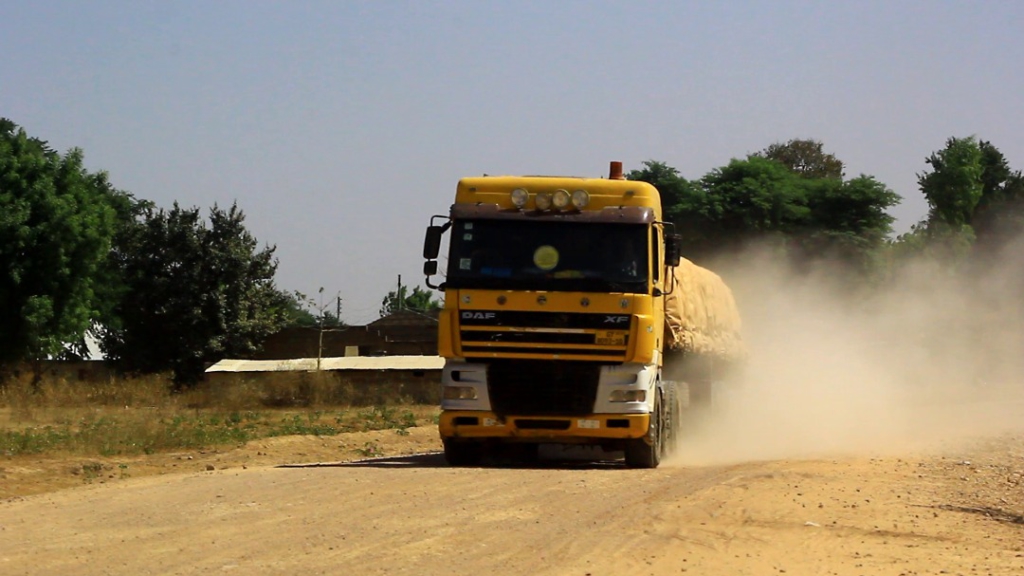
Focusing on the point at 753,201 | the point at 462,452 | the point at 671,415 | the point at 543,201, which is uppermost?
the point at 753,201

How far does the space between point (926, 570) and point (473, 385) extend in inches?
Answer: 319

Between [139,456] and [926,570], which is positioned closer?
[926,570]

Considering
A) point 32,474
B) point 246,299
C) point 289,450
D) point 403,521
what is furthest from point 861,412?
point 246,299

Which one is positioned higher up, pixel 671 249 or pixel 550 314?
pixel 671 249

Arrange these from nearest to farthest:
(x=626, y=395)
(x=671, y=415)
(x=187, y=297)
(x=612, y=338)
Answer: (x=612, y=338) < (x=626, y=395) < (x=671, y=415) < (x=187, y=297)

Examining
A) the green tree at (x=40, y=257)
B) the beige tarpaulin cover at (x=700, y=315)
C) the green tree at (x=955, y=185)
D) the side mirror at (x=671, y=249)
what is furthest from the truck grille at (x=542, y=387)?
the green tree at (x=955, y=185)

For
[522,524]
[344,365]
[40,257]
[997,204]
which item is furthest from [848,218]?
[522,524]

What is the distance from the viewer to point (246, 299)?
194 feet

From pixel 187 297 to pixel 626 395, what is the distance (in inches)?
1772

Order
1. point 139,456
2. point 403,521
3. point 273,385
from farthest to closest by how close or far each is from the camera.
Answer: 1. point 273,385
2. point 139,456
3. point 403,521

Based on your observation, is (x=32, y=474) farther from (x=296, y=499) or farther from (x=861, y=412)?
(x=861, y=412)

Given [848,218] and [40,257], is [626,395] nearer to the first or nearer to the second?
[848,218]

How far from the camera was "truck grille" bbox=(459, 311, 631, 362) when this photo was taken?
1625 cm

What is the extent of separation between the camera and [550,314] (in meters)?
16.3
